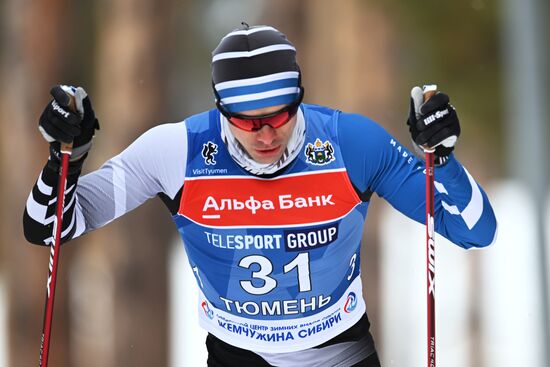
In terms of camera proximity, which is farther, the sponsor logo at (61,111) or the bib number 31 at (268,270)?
the bib number 31 at (268,270)

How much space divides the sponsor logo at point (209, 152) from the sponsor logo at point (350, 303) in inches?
33.9

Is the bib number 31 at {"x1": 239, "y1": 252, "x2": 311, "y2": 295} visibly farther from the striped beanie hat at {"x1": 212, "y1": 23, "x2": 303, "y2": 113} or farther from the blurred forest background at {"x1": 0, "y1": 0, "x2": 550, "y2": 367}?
the blurred forest background at {"x1": 0, "y1": 0, "x2": 550, "y2": 367}

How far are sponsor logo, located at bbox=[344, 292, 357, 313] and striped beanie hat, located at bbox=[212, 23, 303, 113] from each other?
0.96 metres

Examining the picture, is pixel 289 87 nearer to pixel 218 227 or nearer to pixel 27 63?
pixel 218 227

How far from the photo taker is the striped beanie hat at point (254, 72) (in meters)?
4.22

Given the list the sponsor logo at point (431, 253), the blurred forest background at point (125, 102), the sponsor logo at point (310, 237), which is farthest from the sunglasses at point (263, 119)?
the blurred forest background at point (125, 102)

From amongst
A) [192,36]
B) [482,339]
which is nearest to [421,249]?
[482,339]

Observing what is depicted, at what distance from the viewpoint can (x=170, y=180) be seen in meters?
4.46

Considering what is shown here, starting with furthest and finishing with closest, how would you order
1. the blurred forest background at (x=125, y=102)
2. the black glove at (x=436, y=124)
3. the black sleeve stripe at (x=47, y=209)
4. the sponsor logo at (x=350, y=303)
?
1. the blurred forest background at (x=125, y=102)
2. the sponsor logo at (x=350, y=303)
3. the black sleeve stripe at (x=47, y=209)
4. the black glove at (x=436, y=124)

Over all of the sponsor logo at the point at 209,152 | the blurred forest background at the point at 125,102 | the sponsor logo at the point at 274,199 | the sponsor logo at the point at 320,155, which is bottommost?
the blurred forest background at the point at 125,102

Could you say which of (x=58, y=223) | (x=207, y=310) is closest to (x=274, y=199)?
(x=207, y=310)

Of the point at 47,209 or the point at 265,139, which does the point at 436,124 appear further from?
the point at 47,209

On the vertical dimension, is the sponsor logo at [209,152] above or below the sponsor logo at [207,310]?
above

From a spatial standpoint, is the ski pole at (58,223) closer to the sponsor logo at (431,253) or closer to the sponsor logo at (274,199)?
the sponsor logo at (274,199)
